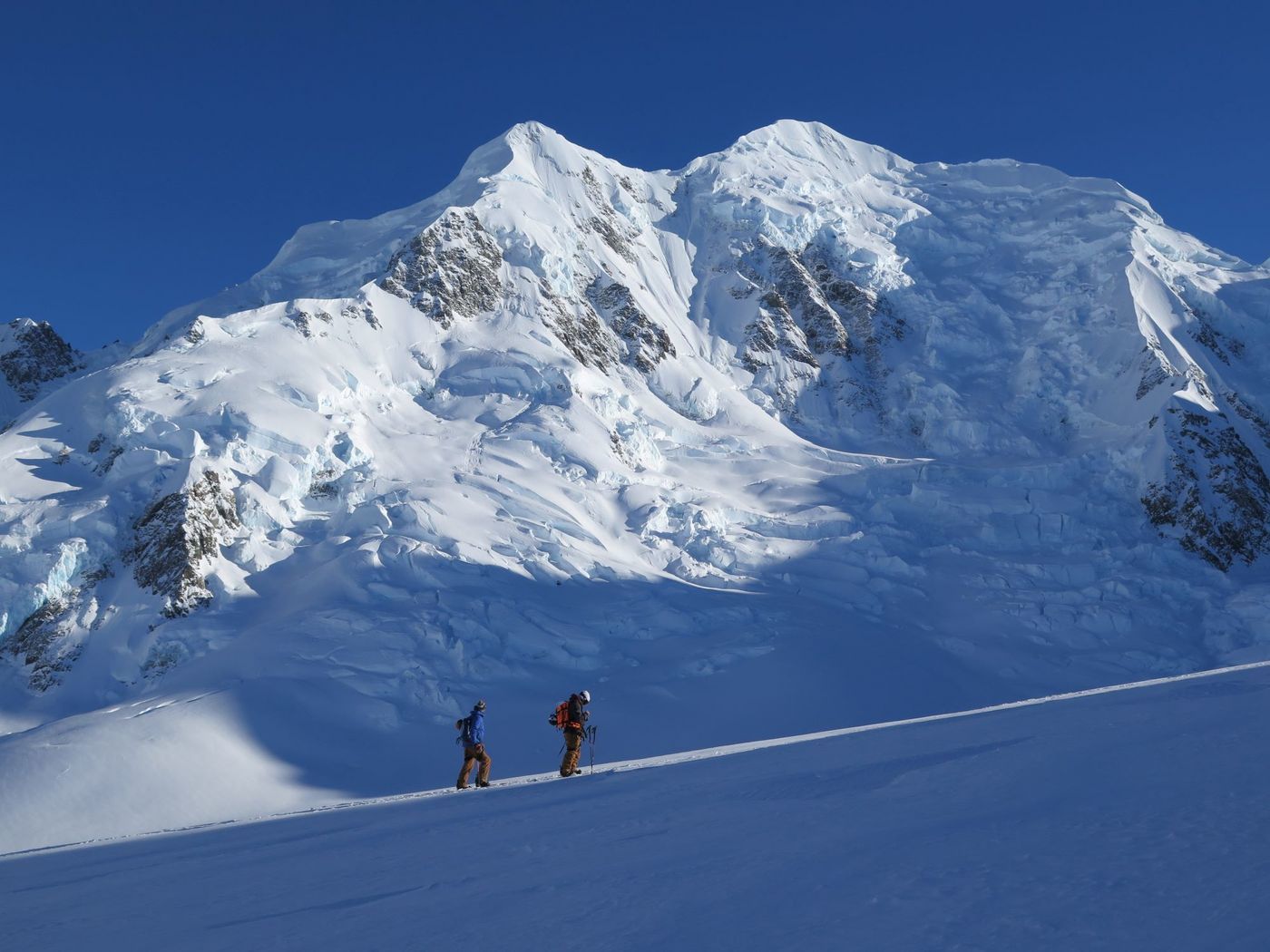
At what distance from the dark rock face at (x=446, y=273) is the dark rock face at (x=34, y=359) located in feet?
84.1

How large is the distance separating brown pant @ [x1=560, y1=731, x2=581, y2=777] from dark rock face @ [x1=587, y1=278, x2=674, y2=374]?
4438 centimetres

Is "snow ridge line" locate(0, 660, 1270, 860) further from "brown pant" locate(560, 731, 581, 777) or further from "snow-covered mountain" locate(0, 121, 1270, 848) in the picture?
"snow-covered mountain" locate(0, 121, 1270, 848)

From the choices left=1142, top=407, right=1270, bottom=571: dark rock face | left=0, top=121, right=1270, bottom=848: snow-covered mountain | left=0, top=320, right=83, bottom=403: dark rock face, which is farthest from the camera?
left=0, top=320, right=83, bottom=403: dark rock face

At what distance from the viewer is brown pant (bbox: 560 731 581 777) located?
15.7m

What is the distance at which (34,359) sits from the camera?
65125 millimetres

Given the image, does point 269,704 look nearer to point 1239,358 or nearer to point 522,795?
point 522,795

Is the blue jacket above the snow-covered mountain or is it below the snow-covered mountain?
below

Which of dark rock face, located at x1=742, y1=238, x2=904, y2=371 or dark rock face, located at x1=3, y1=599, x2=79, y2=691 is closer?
dark rock face, located at x1=3, y1=599, x2=79, y2=691

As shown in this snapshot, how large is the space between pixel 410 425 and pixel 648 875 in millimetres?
42367

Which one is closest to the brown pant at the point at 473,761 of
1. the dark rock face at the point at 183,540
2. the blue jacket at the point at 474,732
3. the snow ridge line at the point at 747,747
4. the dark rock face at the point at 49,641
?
the blue jacket at the point at 474,732

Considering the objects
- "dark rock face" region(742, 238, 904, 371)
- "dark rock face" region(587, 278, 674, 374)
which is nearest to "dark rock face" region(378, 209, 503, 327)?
"dark rock face" region(587, 278, 674, 374)

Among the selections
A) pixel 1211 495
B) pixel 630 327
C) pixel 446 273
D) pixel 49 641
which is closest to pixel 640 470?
pixel 630 327

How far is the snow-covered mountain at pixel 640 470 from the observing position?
32.6m

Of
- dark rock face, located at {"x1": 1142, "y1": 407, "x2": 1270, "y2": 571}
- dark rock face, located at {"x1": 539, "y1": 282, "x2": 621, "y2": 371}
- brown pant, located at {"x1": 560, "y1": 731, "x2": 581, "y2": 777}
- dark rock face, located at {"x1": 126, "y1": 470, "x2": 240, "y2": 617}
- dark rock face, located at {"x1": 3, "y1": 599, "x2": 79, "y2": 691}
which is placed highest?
dark rock face, located at {"x1": 539, "y1": 282, "x2": 621, "y2": 371}
